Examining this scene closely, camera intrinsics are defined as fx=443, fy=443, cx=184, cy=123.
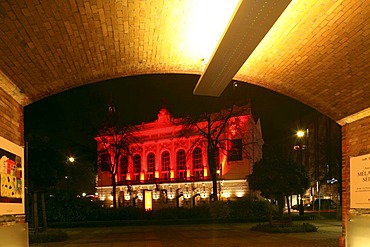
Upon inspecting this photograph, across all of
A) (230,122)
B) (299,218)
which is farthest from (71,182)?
(299,218)

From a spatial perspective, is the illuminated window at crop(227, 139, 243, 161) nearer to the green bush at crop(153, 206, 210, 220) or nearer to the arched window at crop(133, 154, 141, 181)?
the arched window at crop(133, 154, 141, 181)

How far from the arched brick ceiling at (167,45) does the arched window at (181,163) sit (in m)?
43.6

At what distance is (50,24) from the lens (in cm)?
719

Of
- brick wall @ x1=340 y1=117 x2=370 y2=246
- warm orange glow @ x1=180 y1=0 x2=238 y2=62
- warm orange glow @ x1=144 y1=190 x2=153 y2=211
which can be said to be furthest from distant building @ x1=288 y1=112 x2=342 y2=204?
warm orange glow @ x1=180 y1=0 x2=238 y2=62

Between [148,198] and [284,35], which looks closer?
[284,35]

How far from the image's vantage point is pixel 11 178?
8.52 meters

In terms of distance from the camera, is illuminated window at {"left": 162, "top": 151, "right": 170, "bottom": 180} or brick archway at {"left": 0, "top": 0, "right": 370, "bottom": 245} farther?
illuminated window at {"left": 162, "top": 151, "right": 170, "bottom": 180}

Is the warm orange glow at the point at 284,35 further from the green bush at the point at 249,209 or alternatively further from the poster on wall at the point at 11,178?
the green bush at the point at 249,209

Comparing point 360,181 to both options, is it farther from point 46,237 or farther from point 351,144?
point 46,237

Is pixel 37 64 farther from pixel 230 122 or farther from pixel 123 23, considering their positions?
pixel 230 122

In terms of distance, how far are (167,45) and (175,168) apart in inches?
1813

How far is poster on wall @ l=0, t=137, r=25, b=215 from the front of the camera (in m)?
7.98

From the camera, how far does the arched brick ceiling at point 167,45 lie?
282 inches

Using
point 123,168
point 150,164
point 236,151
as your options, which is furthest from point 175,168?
point 236,151
